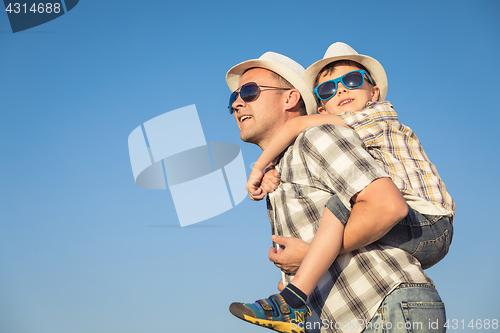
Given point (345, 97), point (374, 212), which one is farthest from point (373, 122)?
point (374, 212)

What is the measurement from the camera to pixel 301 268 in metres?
2.49

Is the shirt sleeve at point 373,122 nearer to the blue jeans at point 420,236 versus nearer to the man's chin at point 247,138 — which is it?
the blue jeans at point 420,236

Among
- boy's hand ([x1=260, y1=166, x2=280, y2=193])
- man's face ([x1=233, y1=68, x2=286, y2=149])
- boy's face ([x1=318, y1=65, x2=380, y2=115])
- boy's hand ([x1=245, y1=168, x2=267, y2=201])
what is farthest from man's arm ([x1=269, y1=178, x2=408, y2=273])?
boy's face ([x1=318, y1=65, x2=380, y2=115])

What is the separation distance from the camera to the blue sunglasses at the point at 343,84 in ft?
13.8

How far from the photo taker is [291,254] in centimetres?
270

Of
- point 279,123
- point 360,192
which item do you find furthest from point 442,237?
point 279,123

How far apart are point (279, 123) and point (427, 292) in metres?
2.29

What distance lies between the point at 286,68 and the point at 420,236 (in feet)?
8.07

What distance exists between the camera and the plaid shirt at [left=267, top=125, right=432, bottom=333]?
2.51 m

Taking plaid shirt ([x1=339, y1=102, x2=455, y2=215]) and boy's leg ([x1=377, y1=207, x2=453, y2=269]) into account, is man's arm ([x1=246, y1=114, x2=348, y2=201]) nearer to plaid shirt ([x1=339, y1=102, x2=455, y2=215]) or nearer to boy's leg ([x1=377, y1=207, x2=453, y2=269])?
plaid shirt ([x1=339, y1=102, x2=455, y2=215])

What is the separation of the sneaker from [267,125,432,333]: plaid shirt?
1.28 feet

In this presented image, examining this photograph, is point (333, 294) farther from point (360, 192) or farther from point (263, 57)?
point (263, 57)

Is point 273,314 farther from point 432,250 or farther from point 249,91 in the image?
point 249,91

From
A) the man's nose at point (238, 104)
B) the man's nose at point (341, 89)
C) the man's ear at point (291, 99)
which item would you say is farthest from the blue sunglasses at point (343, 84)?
the man's nose at point (238, 104)
